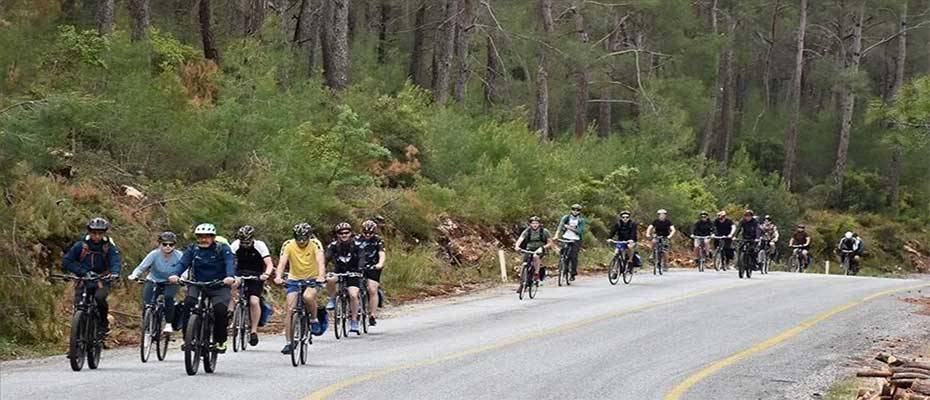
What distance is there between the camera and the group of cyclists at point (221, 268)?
15977mm

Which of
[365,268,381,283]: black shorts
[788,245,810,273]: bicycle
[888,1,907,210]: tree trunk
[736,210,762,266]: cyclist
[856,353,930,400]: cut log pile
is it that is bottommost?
[788,245,810,273]: bicycle

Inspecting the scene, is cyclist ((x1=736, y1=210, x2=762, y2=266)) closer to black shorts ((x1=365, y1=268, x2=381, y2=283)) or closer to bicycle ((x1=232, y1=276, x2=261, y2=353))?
black shorts ((x1=365, y1=268, x2=381, y2=283))

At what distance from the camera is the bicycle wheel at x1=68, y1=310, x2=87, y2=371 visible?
15.5m

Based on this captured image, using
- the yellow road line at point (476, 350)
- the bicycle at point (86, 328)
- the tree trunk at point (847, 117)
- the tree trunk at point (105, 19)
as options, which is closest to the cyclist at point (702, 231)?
the yellow road line at point (476, 350)

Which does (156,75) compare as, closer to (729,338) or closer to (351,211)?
(351,211)

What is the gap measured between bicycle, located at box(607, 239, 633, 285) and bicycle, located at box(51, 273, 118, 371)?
59.8ft

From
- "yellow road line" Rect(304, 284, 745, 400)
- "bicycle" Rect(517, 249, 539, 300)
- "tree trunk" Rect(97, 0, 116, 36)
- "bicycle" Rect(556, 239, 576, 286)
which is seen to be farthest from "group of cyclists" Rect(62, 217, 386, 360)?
"bicycle" Rect(556, 239, 576, 286)

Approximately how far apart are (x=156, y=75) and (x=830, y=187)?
4562 centimetres

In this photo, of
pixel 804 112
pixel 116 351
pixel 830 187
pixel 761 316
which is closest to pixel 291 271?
pixel 116 351

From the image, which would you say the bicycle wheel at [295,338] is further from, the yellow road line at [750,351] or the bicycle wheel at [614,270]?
the bicycle wheel at [614,270]

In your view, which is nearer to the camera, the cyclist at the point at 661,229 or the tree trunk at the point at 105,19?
the tree trunk at the point at 105,19

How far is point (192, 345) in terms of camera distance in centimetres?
Answer: 1509

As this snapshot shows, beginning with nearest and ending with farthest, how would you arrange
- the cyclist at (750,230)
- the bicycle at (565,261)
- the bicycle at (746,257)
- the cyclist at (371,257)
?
the cyclist at (371,257), the bicycle at (565,261), the bicycle at (746,257), the cyclist at (750,230)

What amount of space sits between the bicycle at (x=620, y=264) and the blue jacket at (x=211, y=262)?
17.7 meters
